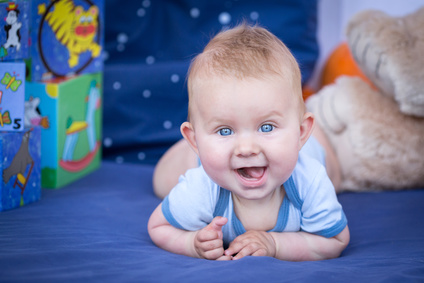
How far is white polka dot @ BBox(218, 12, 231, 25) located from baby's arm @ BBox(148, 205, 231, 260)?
1100mm

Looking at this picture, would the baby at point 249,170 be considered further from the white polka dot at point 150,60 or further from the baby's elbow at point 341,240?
the white polka dot at point 150,60

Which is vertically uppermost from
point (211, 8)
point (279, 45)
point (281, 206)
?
point (211, 8)

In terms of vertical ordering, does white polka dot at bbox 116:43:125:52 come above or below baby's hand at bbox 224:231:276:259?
above

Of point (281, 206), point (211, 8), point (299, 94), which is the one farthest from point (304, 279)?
point (211, 8)

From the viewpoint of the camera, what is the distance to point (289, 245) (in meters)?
0.95

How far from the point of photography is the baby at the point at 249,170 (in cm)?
84

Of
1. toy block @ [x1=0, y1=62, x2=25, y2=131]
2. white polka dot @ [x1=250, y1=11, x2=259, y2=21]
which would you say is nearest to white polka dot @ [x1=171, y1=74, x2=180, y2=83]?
white polka dot @ [x1=250, y1=11, x2=259, y2=21]

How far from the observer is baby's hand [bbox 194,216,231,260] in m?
0.90

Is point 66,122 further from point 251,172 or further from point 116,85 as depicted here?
point 251,172

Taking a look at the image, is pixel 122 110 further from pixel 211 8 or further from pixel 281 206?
pixel 281 206

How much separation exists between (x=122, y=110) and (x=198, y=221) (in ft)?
3.26

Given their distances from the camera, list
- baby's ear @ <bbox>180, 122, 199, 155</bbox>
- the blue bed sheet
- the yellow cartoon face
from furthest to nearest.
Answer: the yellow cartoon face, baby's ear @ <bbox>180, 122, 199, 155</bbox>, the blue bed sheet

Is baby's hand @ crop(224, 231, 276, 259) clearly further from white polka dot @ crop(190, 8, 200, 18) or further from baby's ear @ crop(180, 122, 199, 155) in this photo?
white polka dot @ crop(190, 8, 200, 18)

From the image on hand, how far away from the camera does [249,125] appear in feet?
2.75
